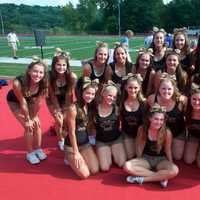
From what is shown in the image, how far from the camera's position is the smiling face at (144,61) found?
16.3ft

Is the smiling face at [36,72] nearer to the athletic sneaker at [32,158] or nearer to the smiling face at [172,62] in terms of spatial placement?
the athletic sneaker at [32,158]

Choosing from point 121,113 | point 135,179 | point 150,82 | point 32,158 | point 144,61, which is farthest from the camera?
point 150,82

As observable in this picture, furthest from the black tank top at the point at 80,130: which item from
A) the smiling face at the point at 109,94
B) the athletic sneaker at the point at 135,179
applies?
the athletic sneaker at the point at 135,179

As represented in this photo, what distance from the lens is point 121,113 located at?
463cm

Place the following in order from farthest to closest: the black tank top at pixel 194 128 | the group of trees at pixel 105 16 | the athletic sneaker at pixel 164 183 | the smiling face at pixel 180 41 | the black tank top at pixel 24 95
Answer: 1. the group of trees at pixel 105 16
2. the smiling face at pixel 180 41
3. the black tank top at pixel 24 95
4. the black tank top at pixel 194 128
5. the athletic sneaker at pixel 164 183

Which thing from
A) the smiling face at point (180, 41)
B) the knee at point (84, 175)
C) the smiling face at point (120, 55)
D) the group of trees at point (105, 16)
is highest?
the group of trees at point (105, 16)

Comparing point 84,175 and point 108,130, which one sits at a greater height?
point 108,130

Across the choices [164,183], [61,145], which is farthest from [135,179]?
[61,145]

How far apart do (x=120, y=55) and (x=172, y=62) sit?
80cm

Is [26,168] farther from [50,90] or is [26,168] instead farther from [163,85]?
[163,85]

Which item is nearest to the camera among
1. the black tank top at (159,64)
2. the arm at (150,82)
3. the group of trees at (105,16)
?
the arm at (150,82)

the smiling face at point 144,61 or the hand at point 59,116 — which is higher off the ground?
the smiling face at point 144,61

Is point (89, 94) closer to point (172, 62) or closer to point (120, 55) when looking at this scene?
point (120, 55)

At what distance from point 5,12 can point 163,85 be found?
6887cm
